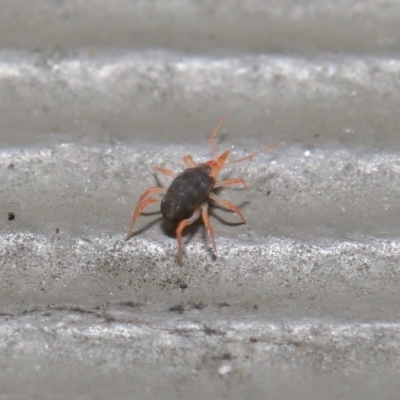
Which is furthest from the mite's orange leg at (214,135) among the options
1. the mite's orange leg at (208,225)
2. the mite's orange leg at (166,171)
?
the mite's orange leg at (208,225)

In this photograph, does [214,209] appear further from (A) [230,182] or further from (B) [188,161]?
(B) [188,161]

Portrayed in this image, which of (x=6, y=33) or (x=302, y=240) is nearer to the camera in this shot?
(x=302, y=240)

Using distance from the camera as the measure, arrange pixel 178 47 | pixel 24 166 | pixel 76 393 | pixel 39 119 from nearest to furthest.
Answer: pixel 76 393
pixel 24 166
pixel 39 119
pixel 178 47

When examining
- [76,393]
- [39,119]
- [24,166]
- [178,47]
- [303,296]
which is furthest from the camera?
[178,47]

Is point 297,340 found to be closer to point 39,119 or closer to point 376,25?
point 39,119

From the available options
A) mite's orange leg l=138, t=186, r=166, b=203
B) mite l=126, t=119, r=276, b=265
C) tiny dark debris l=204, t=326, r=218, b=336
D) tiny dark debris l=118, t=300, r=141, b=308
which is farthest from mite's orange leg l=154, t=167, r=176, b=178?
tiny dark debris l=204, t=326, r=218, b=336

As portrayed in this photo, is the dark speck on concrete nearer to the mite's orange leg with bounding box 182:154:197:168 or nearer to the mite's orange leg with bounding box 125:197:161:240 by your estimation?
the mite's orange leg with bounding box 125:197:161:240

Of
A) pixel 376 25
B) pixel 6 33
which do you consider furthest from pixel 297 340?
pixel 6 33
